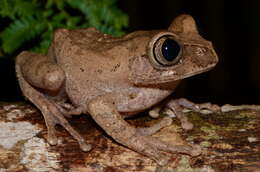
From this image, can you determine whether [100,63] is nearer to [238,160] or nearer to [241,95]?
[238,160]

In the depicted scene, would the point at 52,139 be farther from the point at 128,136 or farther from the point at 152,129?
the point at 152,129

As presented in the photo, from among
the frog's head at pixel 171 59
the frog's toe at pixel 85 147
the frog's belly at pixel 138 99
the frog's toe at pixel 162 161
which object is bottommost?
the frog's toe at pixel 162 161

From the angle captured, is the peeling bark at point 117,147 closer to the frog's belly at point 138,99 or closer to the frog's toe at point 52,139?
the frog's toe at point 52,139

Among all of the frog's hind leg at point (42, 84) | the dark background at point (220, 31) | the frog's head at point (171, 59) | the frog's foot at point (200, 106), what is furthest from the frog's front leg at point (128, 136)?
the dark background at point (220, 31)

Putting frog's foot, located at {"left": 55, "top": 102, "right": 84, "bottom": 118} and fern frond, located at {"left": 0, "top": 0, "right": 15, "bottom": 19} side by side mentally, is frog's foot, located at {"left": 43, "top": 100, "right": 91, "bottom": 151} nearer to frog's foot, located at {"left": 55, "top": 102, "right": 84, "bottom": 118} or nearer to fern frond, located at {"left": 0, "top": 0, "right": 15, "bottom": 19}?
frog's foot, located at {"left": 55, "top": 102, "right": 84, "bottom": 118}

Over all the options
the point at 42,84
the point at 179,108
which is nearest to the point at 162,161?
the point at 179,108

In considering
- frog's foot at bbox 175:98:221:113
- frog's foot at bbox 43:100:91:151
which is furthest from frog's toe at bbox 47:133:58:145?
frog's foot at bbox 175:98:221:113

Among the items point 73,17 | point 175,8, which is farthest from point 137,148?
point 175,8

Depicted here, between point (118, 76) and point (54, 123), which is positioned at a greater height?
point (118, 76)
